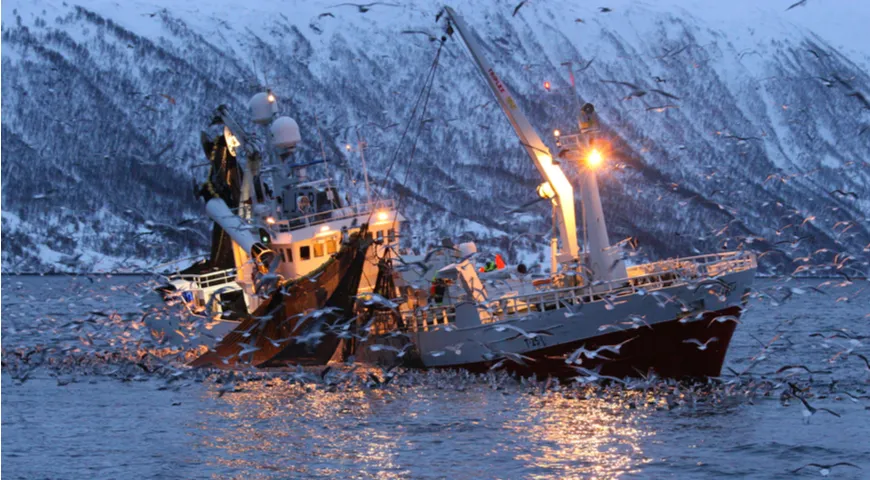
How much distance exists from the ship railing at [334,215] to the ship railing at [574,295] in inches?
193

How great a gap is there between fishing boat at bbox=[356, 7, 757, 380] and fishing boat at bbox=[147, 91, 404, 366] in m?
1.81

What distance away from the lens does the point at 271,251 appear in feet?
147

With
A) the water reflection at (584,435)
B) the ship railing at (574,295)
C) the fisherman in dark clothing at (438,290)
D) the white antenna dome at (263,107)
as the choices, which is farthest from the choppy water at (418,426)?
the white antenna dome at (263,107)

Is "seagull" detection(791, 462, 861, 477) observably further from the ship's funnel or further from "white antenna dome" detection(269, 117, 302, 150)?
"white antenna dome" detection(269, 117, 302, 150)

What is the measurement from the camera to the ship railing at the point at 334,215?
156 feet

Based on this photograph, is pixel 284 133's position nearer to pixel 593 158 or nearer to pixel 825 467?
pixel 593 158

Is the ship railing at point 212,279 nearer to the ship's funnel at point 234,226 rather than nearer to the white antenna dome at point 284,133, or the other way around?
the ship's funnel at point 234,226

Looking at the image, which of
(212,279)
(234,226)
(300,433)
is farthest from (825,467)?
(212,279)

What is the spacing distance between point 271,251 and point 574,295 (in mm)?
10590

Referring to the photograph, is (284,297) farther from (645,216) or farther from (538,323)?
(645,216)

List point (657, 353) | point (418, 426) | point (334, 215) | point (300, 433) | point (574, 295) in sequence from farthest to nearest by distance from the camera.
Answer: point (334, 215) → point (574, 295) → point (657, 353) → point (418, 426) → point (300, 433)

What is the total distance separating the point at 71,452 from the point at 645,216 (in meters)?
152

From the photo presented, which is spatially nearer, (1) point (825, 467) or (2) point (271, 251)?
(1) point (825, 467)

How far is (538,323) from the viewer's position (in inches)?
1633
